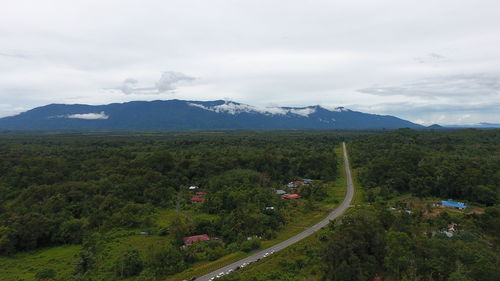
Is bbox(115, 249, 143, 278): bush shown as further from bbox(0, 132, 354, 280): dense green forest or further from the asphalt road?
the asphalt road

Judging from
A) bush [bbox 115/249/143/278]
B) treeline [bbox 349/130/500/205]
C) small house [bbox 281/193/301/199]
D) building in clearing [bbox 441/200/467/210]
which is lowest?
bush [bbox 115/249/143/278]

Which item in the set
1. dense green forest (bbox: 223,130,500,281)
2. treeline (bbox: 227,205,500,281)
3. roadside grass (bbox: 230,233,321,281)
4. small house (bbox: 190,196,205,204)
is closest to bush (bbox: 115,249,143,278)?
roadside grass (bbox: 230,233,321,281)

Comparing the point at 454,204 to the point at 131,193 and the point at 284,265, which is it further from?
the point at 131,193

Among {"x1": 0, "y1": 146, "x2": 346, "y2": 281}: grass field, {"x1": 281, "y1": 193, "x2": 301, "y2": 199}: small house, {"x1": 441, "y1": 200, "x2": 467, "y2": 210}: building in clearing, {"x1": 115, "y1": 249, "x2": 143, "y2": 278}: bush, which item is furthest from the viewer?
{"x1": 281, "y1": 193, "x2": 301, "y2": 199}: small house

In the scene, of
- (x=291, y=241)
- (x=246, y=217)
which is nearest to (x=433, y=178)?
(x=291, y=241)

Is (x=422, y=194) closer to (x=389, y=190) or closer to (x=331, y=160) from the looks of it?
(x=389, y=190)

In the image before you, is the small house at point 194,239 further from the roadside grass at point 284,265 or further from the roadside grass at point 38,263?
the roadside grass at point 38,263

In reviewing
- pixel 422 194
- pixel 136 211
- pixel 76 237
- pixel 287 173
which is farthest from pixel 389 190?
pixel 76 237
